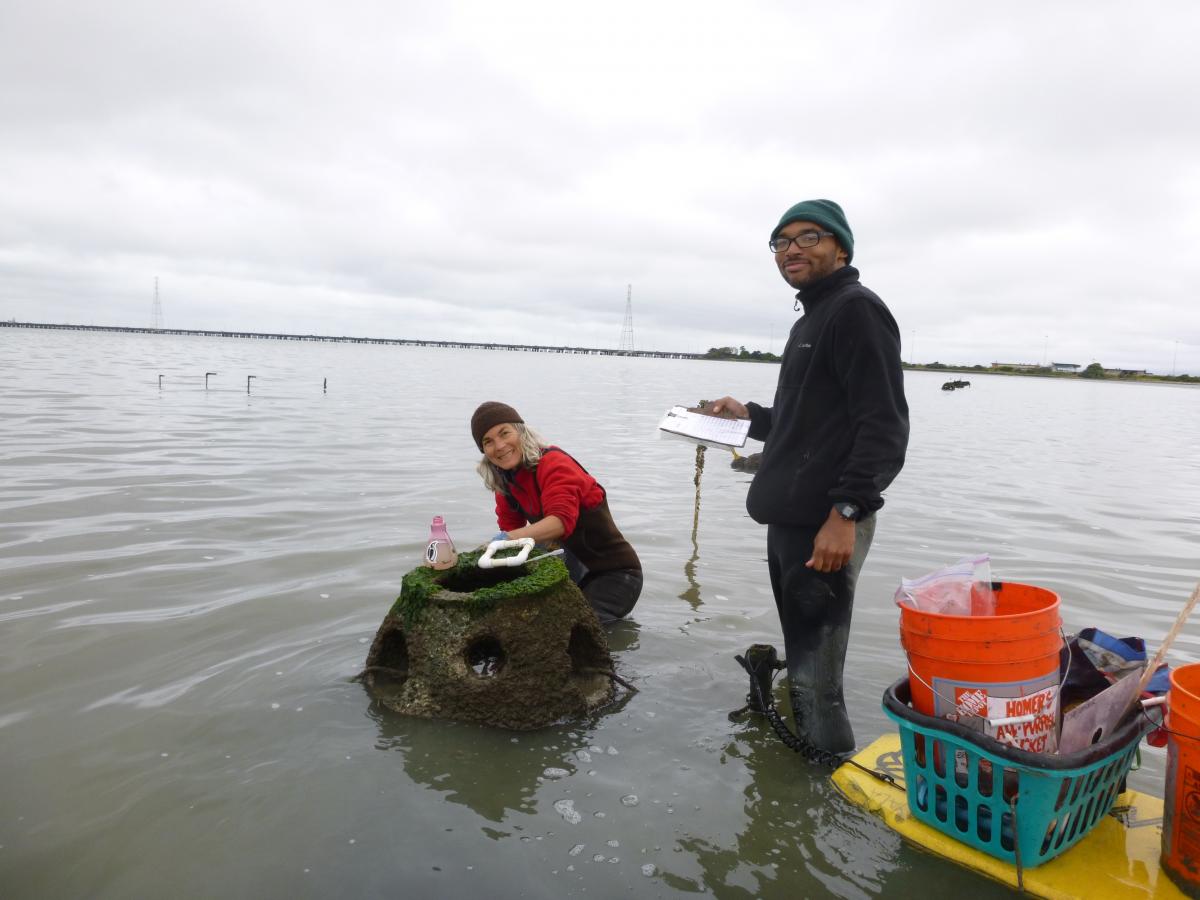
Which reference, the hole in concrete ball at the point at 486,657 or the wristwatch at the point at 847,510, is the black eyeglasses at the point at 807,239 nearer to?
the wristwatch at the point at 847,510

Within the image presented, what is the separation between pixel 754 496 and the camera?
396cm

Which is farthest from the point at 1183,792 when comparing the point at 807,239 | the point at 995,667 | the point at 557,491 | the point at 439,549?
the point at 439,549

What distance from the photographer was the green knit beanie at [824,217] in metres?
3.70

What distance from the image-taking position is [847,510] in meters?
3.45

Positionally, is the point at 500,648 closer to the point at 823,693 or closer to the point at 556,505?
the point at 556,505

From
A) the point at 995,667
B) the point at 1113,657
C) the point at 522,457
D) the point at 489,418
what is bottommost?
the point at 1113,657

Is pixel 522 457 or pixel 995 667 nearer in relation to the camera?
pixel 995 667

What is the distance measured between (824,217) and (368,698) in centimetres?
379

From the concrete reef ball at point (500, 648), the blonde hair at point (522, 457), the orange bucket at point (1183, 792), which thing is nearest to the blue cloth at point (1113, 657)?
the orange bucket at point (1183, 792)

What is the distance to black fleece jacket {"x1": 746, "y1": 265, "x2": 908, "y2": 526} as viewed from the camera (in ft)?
11.3

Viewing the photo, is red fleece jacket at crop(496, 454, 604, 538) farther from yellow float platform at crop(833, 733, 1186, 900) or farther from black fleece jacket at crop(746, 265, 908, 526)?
yellow float platform at crop(833, 733, 1186, 900)

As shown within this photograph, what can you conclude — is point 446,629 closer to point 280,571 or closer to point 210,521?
point 280,571

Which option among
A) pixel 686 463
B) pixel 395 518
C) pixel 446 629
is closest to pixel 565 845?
pixel 446 629

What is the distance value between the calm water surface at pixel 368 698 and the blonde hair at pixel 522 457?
60.4 inches
